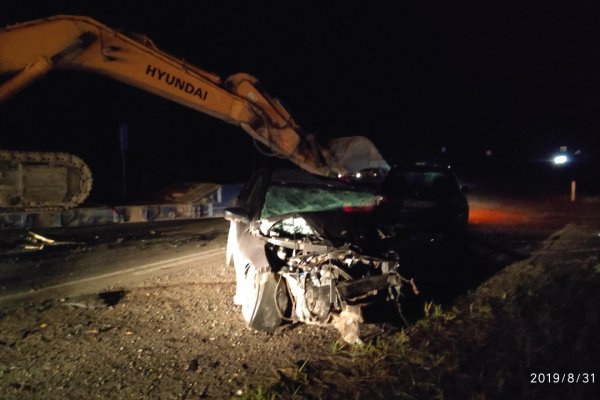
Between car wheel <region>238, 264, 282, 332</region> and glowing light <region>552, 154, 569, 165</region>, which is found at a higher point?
glowing light <region>552, 154, 569, 165</region>

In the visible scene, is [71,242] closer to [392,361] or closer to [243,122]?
[243,122]

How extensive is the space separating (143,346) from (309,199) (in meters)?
3.08

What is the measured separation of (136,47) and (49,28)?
4.56ft

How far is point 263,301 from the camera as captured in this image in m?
4.84

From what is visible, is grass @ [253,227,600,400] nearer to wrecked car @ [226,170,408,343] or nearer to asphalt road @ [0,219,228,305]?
wrecked car @ [226,170,408,343]

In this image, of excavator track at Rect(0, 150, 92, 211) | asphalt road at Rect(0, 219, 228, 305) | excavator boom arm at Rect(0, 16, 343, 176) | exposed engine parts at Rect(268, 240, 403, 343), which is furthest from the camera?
excavator track at Rect(0, 150, 92, 211)

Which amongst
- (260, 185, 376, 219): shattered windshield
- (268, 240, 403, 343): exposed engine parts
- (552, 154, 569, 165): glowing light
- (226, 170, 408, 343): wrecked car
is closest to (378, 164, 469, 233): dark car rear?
(260, 185, 376, 219): shattered windshield

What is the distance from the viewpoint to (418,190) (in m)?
9.15

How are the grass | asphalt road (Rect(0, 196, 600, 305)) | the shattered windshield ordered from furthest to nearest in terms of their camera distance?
asphalt road (Rect(0, 196, 600, 305))
the shattered windshield
the grass

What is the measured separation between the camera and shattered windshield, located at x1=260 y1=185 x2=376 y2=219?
6332mm

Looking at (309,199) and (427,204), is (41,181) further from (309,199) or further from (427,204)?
(427,204)

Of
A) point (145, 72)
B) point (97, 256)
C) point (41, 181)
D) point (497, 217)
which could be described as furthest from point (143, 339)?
point (497, 217)

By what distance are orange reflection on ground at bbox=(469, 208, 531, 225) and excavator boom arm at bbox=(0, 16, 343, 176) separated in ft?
18.2

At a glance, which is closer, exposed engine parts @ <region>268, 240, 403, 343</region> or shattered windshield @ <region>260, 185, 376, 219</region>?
exposed engine parts @ <region>268, 240, 403, 343</region>
